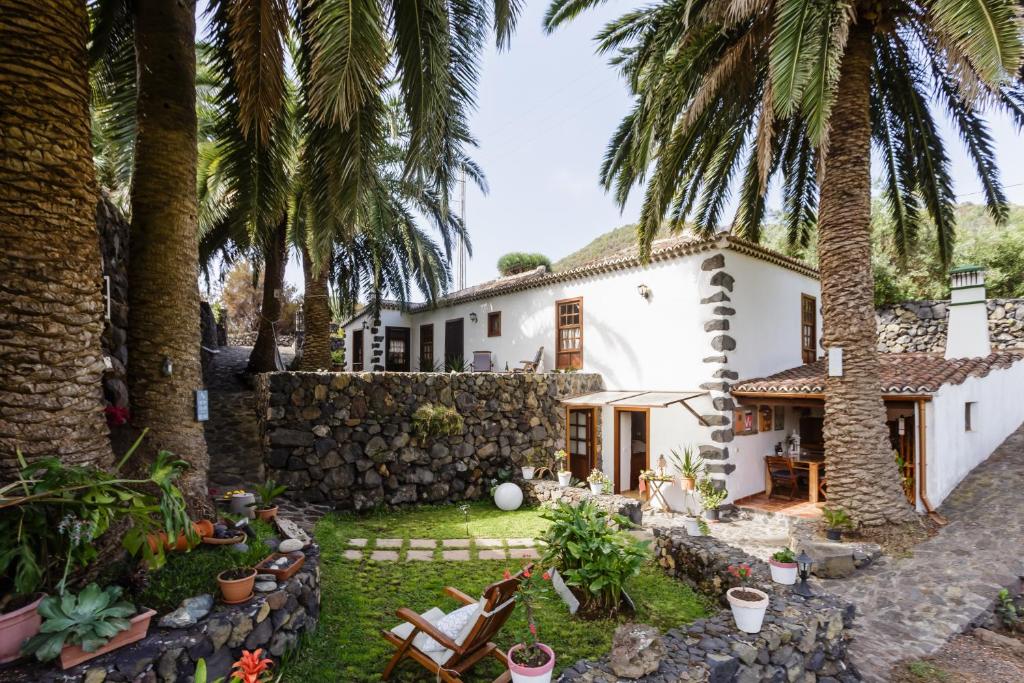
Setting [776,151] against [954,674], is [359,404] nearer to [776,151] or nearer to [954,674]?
[954,674]

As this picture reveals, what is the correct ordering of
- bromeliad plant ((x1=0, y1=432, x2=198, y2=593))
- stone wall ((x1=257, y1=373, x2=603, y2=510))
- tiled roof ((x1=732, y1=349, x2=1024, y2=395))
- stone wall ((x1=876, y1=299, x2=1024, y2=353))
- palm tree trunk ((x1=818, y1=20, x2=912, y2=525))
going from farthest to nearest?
stone wall ((x1=876, y1=299, x2=1024, y2=353)) < stone wall ((x1=257, y1=373, x2=603, y2=510)) < tiled roof ((x1=732, y1=349, x2=1024, y2=395)) < palm tree trunk ((x1=818, y1=20, x2=912, y2=525)) < bromeliad plant ((x1=0, y1=432, x2=198, y2=593))

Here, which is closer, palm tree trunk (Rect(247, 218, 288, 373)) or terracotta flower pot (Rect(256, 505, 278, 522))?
terracotta flower pot (Rect(256, 505, 278, 522))

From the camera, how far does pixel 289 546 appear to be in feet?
16.8

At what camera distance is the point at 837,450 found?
26.2 ft

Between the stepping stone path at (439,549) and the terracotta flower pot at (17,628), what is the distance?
3.74 m

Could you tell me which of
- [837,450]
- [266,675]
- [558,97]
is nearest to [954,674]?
[837,450]

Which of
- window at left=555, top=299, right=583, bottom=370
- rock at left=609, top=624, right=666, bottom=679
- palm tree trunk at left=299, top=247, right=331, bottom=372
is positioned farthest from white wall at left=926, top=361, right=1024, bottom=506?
palm tree trunk at left=299, top=247, right=331, bottom=372

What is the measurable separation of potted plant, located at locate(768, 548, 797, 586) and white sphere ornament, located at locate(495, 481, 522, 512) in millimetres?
5098

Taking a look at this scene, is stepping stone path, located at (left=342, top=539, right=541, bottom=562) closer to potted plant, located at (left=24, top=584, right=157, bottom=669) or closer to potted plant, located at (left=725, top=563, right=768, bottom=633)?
potted plant, located at (left=725, top=563, right=768, bottom=633)

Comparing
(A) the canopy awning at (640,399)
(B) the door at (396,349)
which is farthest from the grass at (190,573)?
(B) the door at (396,349)

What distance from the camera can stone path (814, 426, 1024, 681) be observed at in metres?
5.51

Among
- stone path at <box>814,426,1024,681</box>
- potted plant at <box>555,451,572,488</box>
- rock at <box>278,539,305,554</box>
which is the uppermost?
rock at <box>278,539,305,554</box>

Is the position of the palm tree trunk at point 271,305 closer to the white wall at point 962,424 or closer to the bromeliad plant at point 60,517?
the bromeliad plant at point 60,517

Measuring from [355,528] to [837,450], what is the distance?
26.0 ft
